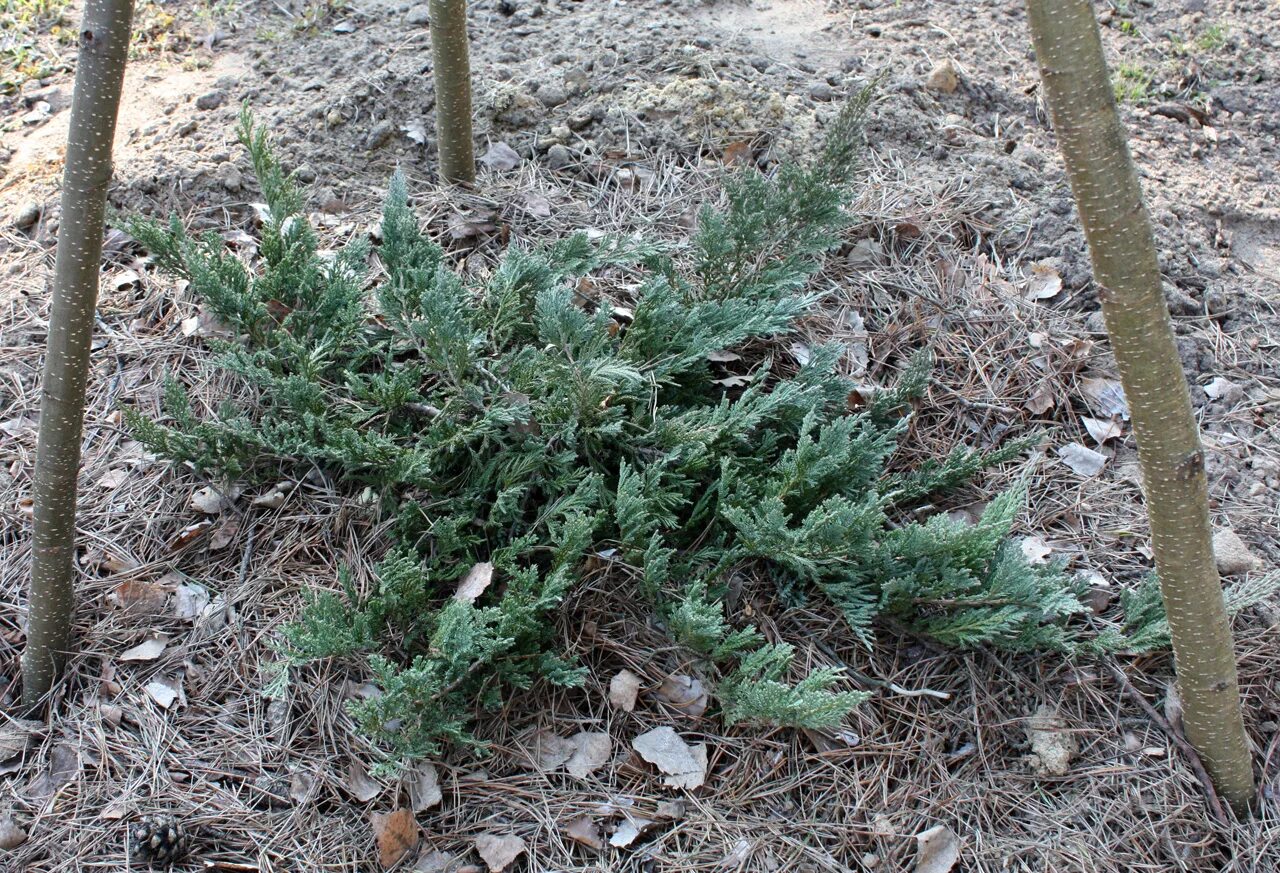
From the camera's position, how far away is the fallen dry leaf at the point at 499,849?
2133mm

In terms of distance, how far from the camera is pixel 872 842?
2.23m

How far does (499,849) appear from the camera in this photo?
2.15 meters

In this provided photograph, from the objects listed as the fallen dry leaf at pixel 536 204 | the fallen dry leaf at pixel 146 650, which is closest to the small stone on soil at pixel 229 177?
the fallen dry leaf at pixel 536 204

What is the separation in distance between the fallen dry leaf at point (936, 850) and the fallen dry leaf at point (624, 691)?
714mm

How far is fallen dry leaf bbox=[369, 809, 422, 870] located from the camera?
6.92ft

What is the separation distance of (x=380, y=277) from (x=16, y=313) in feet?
3.66

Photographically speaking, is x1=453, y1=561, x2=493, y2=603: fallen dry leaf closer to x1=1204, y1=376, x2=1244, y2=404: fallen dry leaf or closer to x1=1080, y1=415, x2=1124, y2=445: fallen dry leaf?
x1=1080, y1=415, x2=1124, y2=445: fallen dry leaf

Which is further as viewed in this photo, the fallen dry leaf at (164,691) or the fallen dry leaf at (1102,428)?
the fallen dry leaf at (1102,428)

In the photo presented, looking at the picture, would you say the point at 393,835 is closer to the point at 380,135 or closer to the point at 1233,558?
the point at 1233,558

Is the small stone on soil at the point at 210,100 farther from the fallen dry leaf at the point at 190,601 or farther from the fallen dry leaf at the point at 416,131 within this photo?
the fallen dry leaf at the point at 190,601

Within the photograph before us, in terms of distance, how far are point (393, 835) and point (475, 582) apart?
0.58 metres

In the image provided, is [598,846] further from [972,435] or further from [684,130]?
[684,130]

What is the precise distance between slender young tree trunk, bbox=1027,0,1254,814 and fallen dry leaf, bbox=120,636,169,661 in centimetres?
227

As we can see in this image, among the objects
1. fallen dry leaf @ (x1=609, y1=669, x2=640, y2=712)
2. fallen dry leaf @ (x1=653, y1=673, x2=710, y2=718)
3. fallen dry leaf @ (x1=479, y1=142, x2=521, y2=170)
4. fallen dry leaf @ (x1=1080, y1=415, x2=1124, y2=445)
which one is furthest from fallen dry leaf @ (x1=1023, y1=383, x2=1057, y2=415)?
fallen dry leaf @ (x1=479, y1=142, x2=521, y2=170)
